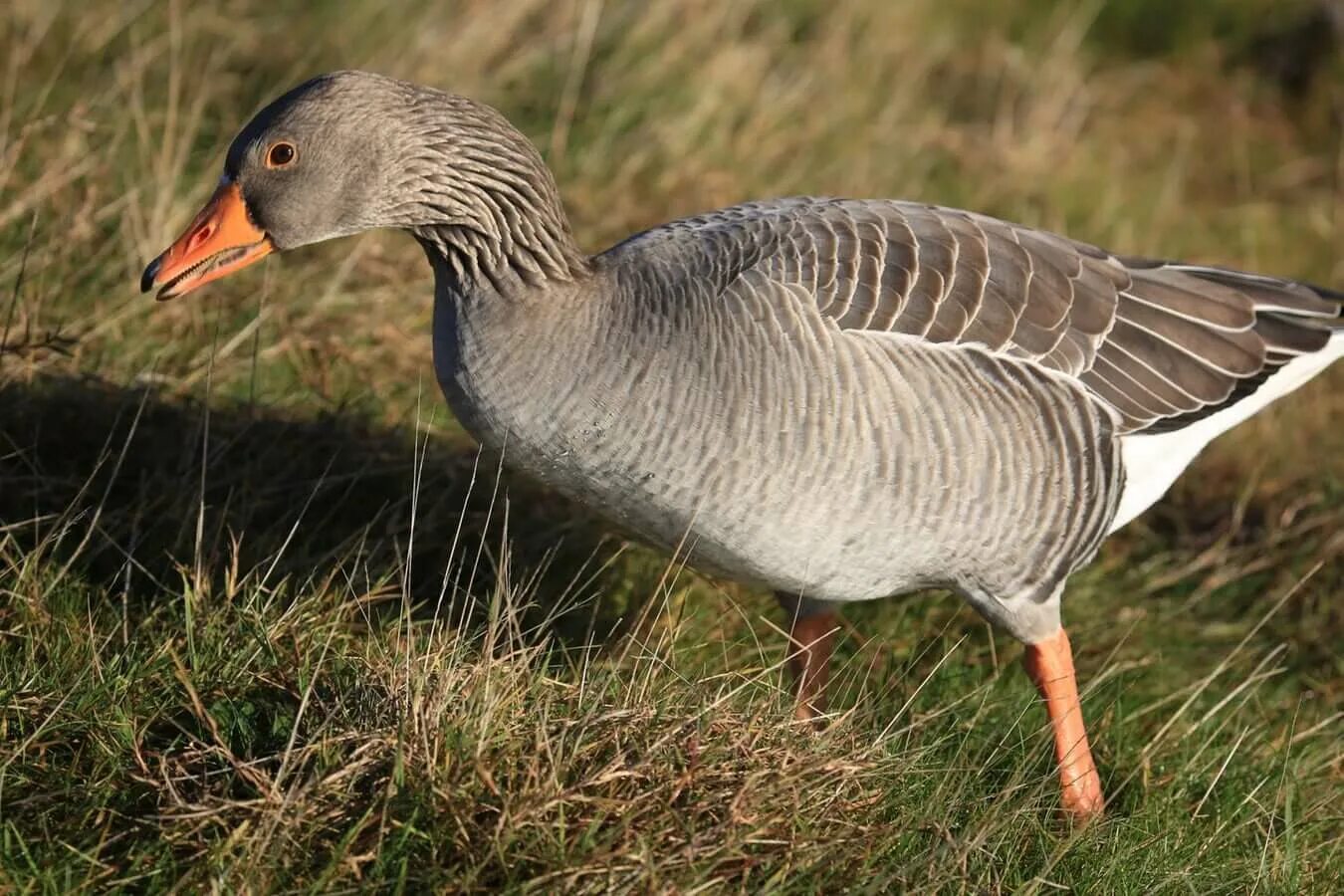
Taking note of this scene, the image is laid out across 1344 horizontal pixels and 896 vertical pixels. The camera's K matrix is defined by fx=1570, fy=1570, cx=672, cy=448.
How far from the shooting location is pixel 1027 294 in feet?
15.2

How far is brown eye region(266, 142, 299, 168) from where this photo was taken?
4.14 m

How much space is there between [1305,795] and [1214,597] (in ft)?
4.92

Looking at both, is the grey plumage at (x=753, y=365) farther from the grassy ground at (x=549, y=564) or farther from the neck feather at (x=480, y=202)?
the grassy ground at (x=549, y=564)

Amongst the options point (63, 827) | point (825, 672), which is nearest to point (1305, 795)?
point (825, 672)

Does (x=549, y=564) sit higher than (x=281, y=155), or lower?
lower

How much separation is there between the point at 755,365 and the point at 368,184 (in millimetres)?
1132

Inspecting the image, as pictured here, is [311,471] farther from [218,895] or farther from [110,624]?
[218,895]

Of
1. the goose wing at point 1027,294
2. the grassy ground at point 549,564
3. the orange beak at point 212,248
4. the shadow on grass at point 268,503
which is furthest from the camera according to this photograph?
the shadow on grass at point 268,503

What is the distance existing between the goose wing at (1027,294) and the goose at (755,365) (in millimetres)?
11

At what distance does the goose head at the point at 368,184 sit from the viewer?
4137 mm

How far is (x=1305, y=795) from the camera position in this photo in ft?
14.6

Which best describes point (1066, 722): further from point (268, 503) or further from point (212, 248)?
point (212, 248)

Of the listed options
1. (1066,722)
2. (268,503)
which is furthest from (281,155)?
(1066,722)

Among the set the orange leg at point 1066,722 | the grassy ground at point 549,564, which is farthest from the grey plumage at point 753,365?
the grassy ground at point 549,564
